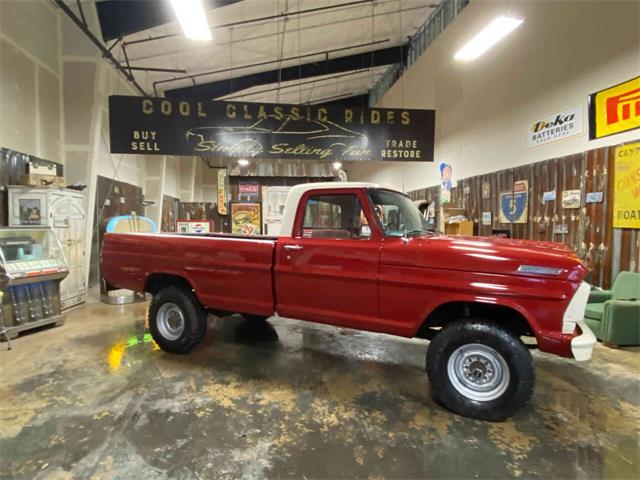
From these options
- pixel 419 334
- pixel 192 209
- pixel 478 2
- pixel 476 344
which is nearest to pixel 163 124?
pixel 419 334

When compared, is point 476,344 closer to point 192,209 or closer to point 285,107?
point 285,107

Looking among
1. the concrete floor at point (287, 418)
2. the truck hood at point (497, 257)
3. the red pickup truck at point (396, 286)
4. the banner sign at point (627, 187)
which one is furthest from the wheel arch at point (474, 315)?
the banner sign at point (627, 187)

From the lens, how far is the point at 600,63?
4715 mm

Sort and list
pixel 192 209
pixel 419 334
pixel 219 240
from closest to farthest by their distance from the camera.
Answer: pixel 419 334, pixel 219 240, pixel 192 209

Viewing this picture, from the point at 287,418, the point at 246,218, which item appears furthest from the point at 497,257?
the point at 246,218

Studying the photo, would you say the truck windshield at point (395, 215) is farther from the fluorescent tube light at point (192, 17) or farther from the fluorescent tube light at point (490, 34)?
the fluorescent tube light at point (490, 34)

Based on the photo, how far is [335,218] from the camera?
3.27 meters

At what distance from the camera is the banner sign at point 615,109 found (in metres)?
4.25

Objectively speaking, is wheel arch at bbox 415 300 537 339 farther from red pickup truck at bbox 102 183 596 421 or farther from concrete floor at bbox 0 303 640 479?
concrete floor at bbox 0 303 640 479

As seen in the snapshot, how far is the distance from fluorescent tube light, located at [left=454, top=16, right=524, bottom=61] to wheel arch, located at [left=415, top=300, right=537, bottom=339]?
4.07 m

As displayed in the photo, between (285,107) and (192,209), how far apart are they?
36.5 feet

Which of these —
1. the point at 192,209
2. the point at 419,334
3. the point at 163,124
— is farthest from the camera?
the point at 192,209

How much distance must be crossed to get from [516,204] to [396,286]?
466 centimetres

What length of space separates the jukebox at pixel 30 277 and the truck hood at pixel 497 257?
5.09 m
